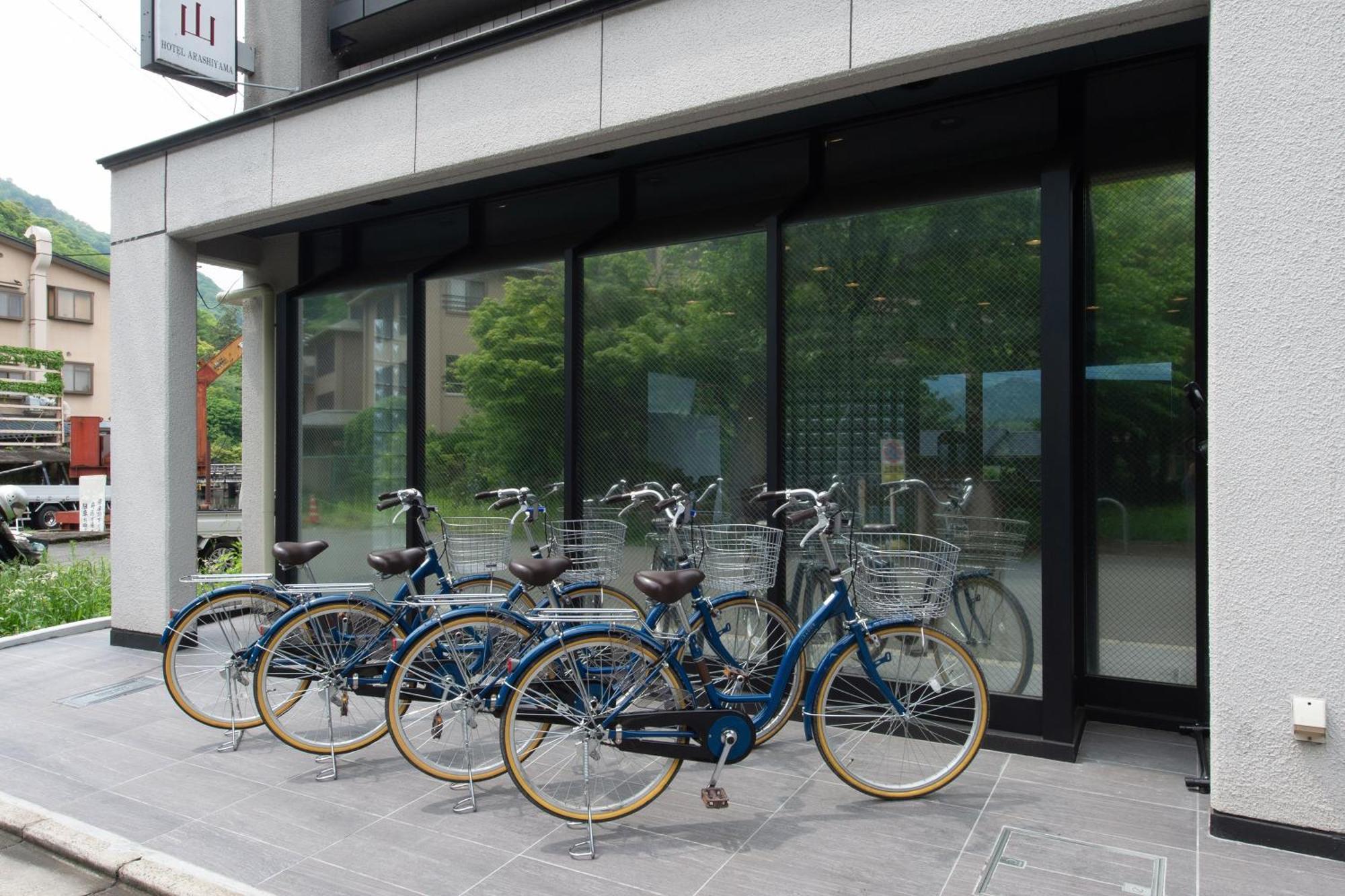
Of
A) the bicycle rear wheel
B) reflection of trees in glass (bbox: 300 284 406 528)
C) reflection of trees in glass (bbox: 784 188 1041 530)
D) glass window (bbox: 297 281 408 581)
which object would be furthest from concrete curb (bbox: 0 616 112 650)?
the bicycle rear wheel

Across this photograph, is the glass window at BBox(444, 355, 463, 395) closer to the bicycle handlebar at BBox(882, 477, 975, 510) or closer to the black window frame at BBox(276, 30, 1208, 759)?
the black window frame at BBox(276, 30, 1208, 759)

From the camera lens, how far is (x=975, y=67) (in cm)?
451

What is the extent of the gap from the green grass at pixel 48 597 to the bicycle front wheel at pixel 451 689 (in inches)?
231

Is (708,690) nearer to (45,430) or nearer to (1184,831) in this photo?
(1184,831)

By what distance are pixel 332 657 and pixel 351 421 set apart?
3594 mm

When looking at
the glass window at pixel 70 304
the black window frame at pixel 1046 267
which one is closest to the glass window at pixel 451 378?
the black window frame at pixel 1046 267

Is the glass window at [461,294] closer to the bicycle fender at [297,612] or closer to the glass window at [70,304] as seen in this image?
the bicycle fender at [297,612]

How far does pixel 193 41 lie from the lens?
25.2 ft

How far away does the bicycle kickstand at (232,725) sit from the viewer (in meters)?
4.93

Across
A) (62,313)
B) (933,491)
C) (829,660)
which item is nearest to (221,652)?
(829,660)

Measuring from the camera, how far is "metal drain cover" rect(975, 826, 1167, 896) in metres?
3.25

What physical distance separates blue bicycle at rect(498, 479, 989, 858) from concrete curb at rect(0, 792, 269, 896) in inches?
47.9

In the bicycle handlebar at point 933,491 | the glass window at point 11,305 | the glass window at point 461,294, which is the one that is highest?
the glass window at point 11,305

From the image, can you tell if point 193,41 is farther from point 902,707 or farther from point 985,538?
point 902,707
